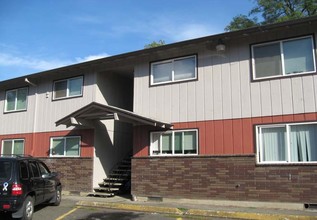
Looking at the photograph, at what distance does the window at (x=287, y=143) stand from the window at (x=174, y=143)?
2.45 meters

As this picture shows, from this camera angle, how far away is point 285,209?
11422 millimetres

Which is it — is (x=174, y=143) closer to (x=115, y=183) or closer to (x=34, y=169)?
(x=115, y=183)

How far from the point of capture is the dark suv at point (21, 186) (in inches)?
367

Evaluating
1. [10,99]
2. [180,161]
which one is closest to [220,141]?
[180,161]

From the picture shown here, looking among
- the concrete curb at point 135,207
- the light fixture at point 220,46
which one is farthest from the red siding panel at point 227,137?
the concrete curb at point 135,207

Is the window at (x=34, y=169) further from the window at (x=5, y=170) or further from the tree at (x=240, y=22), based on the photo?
the tree at (x=240, y=22)

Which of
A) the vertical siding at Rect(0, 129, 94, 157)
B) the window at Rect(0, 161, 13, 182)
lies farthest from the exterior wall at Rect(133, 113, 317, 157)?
the window at Rect(0, 161, 13, 182)

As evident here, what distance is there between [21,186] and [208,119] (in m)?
6.72

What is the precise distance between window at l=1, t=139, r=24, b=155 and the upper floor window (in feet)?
11.1

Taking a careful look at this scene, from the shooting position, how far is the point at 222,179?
41.2ft

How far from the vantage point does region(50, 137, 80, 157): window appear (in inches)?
661

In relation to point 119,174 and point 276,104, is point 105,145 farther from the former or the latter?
point 276,104

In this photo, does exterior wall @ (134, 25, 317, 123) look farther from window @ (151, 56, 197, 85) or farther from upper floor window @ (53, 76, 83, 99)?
upper floor window @ (53, 76, 83, 99)

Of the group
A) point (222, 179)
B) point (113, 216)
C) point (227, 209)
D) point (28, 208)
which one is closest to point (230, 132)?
point (222, 179)
